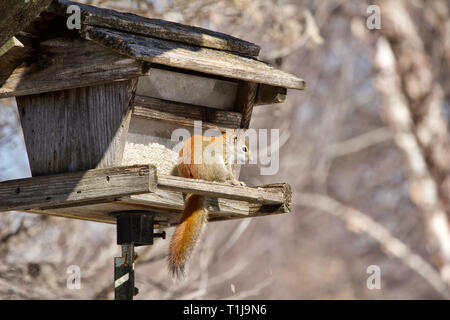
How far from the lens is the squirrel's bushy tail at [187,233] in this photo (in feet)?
13.5

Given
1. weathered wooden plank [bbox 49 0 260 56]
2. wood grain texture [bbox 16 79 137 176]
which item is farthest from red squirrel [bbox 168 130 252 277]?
weathered wooden plank [bbox 49 0 260 56]

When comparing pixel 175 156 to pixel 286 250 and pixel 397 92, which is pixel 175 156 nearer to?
pixel 397 92

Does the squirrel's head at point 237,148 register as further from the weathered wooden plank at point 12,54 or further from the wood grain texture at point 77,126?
the weathered wooden plank at point 12,54

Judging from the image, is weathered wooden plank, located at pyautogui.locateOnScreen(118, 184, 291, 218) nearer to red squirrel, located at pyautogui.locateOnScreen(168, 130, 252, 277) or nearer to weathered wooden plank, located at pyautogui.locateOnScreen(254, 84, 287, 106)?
red squirrel, located at pyautogui.locateOnScreen(168, 130, 252, 277)

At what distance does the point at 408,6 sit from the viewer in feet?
39.7

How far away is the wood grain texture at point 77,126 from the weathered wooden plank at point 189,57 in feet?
0.63

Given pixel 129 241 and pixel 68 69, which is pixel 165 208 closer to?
pixel 129 241

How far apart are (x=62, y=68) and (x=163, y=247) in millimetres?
2845

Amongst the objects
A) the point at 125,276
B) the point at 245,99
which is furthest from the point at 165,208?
the point at 245,99

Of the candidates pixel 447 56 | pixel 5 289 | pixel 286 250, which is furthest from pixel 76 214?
pixel 286 250

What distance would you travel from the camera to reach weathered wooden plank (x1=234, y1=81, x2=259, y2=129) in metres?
4.66

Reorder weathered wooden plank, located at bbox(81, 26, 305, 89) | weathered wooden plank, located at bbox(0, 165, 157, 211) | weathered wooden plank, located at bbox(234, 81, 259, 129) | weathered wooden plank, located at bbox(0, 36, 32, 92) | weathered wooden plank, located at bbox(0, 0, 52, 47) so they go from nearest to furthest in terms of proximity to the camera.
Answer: weathered wooden plank, located at bbox(0, 0, 52, 47), weathered wooden plank, located at bbox(0, 165, 157, 211), weathered wooden plank, located at bbox(81, 26, 305, 89), weathered wooden plank, located at bbox(0, 36, 32, 92), weathered wooden plank, located at bbox(234, 81, 259, 129)

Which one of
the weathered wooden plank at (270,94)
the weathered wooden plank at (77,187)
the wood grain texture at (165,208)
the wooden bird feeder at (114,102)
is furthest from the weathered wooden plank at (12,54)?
the weathered wooden plank at (270,94)

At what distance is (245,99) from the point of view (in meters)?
4.67
